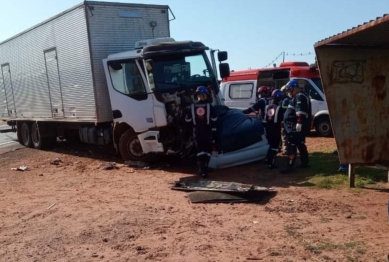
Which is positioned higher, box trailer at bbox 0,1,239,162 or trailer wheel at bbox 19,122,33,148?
box trailer at bbox 0,1,239,162

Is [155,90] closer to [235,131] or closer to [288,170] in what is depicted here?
[235,131]

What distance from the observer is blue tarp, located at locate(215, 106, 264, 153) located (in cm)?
893

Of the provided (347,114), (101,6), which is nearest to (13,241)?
(347,114)

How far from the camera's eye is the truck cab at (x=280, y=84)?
13617mm

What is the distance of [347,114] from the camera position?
17.0ft

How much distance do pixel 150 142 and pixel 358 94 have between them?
18.0ft

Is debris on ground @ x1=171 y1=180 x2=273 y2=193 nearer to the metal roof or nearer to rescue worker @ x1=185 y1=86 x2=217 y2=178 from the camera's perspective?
rescue worker @ x1=185 y1=86 x2=217 y2=178

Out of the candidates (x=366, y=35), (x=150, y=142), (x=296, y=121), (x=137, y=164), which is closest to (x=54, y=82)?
(x=137, y=164)

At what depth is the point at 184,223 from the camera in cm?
582

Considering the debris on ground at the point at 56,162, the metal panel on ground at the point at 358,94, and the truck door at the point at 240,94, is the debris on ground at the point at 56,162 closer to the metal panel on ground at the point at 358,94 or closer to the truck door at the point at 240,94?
the truck door at the point at 240,94

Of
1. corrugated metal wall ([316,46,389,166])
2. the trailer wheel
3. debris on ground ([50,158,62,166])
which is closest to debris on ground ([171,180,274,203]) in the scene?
corrugated metal wall ([316,46,389,166])

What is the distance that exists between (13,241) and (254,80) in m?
10.6

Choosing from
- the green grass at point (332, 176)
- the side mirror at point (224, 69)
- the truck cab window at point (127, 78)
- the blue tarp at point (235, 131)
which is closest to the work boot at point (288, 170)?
the green grass at point (332, 176)

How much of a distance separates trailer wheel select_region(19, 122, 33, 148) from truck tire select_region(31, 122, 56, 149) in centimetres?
25
